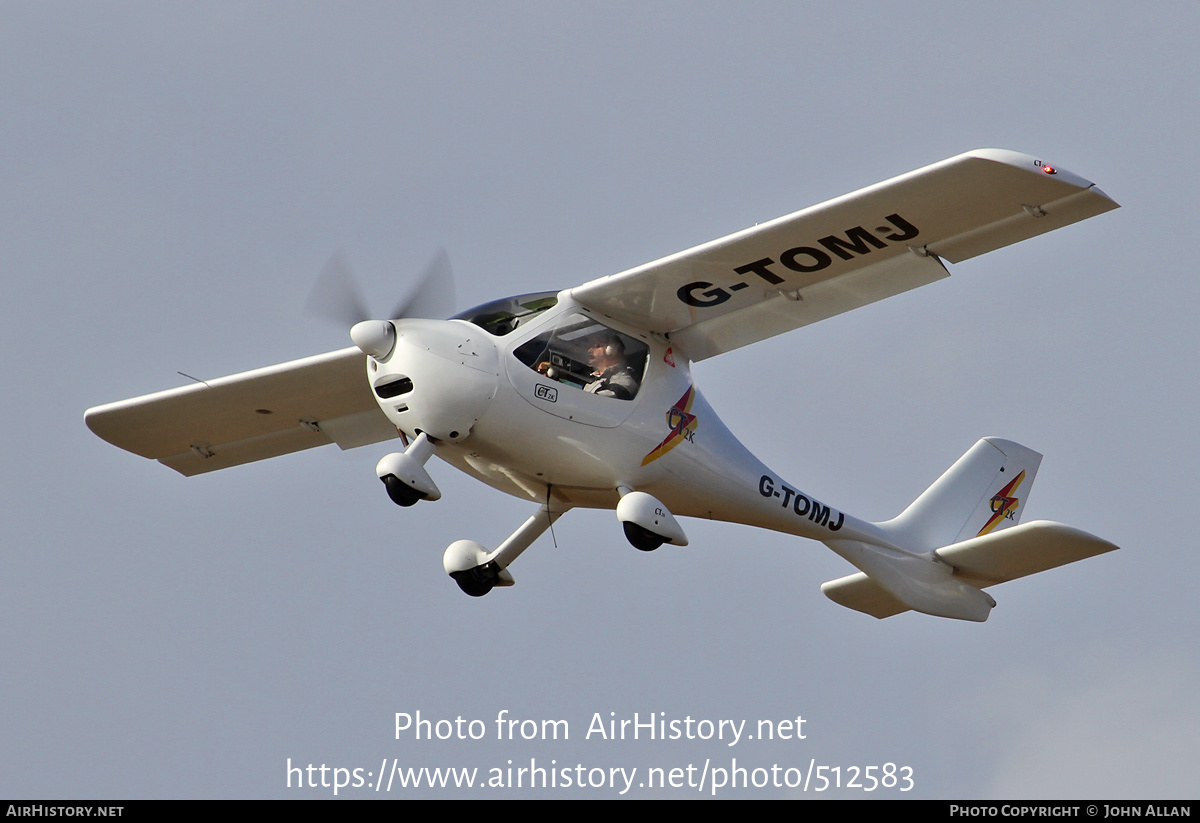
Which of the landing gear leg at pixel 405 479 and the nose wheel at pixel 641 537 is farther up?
the nose wheel at pixel 641 537

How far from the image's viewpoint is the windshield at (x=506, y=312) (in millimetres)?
15398

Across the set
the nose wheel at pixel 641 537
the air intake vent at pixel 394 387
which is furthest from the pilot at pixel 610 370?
the air intake vent at pixel 394 387

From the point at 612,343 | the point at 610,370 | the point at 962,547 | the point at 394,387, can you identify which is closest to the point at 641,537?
the point at 610,370

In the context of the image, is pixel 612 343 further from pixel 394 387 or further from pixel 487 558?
pixel 487 558

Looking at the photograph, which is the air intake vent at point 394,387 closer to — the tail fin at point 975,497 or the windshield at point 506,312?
the windshield at point 506,312

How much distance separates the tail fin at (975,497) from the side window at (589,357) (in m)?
4.38

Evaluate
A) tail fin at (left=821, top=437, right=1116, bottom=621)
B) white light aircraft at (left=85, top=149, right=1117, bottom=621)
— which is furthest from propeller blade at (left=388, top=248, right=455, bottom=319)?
tail fin at (left=821, top=437, right=1116, bottom=621)

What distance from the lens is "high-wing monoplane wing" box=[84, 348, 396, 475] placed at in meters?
17.6

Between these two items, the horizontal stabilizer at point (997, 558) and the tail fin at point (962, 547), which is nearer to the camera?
the horizontal stabilizer at point (997, 558)

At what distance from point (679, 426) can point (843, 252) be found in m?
2.21

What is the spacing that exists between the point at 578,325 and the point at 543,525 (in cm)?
213

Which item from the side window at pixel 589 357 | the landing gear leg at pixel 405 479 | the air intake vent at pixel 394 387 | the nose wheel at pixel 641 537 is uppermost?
the side window at pixel 589 357

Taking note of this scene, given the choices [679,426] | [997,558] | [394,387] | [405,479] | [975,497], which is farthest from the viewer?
[975,497]

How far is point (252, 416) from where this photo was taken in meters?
18.2
